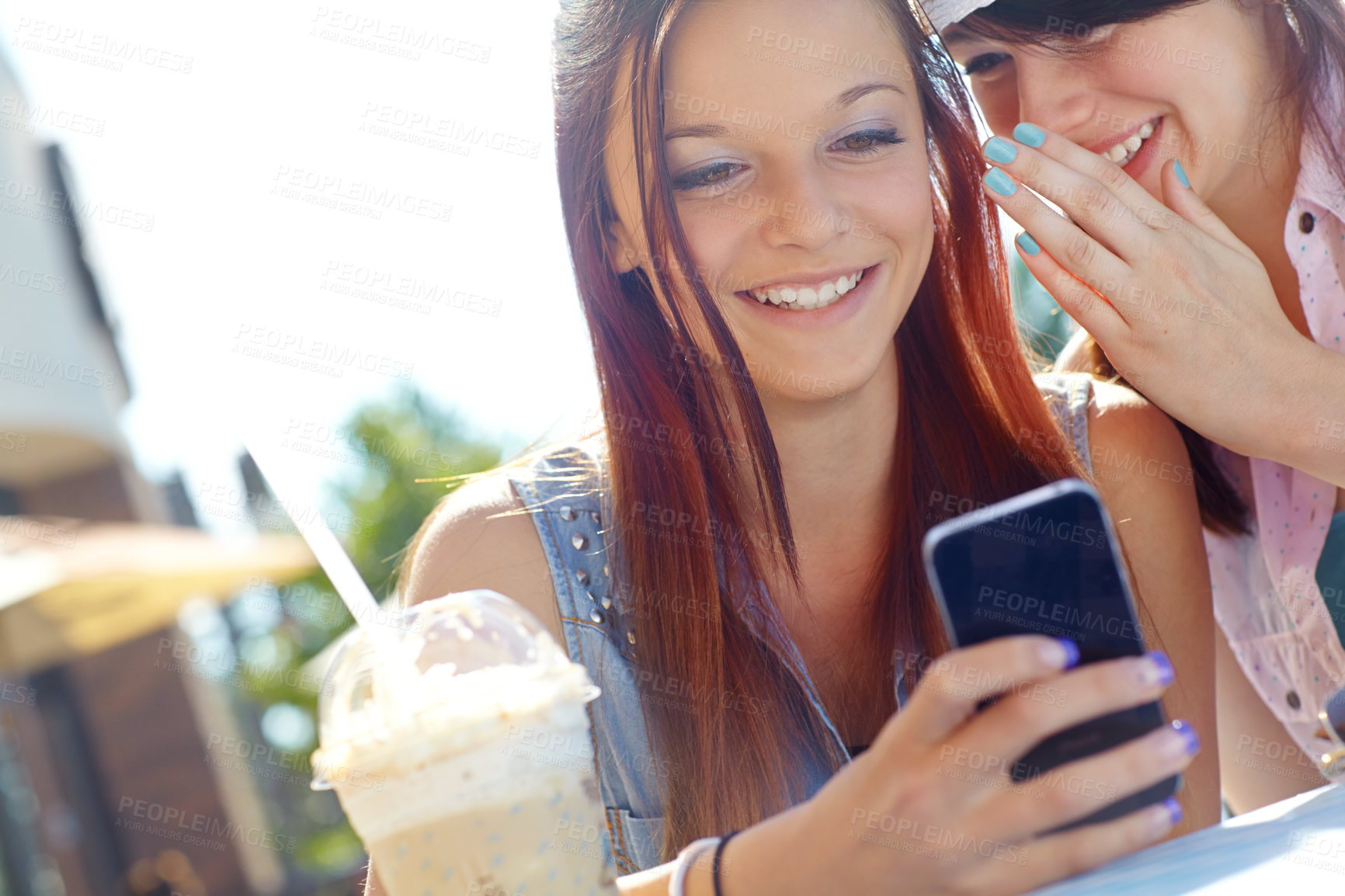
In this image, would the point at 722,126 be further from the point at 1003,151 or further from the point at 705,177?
the point at 1003,151

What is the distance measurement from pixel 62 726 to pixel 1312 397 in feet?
31.8

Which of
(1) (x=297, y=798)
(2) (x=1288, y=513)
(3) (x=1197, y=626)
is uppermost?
(2) (x=1288, y=513)

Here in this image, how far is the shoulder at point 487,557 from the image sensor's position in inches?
66.7

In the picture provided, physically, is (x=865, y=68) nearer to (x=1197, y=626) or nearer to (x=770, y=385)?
(x=770, y=385)

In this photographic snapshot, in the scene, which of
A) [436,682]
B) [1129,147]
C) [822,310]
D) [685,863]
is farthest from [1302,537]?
[436,682]

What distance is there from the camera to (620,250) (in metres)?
1.88

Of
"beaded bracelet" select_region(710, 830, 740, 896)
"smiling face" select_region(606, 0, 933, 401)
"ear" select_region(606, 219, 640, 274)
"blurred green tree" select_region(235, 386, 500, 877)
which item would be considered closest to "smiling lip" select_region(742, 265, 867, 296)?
"smiling face" select_region(606, 0, 933, 401)

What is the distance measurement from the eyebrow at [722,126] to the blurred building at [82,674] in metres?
6.14

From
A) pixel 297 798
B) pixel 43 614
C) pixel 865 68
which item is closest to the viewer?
pixel 865 68

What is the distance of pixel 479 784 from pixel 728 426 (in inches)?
46.6

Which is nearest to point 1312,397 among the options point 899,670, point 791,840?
point 899,670

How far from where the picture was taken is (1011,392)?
6.37 feet

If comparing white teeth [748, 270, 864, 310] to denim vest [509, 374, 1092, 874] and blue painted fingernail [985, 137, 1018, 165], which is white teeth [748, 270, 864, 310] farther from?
denim vest [509, 374, 1092, 874]


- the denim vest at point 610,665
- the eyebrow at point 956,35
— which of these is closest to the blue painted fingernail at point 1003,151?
the eyebrow at point 956,35
